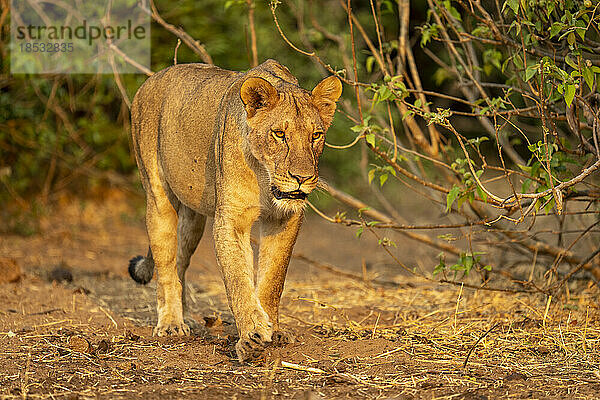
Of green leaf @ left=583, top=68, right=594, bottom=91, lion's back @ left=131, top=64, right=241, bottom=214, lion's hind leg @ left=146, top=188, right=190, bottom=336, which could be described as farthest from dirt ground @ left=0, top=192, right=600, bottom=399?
green leaf @ left=583, top=68, right=594, bottom=91

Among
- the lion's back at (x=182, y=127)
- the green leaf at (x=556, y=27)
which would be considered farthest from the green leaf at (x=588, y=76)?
the lion's back at (x=182, y=127)

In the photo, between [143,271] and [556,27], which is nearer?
[556,27]

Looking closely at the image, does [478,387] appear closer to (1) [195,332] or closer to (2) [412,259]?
(1) [195,332]

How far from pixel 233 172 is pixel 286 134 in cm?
48

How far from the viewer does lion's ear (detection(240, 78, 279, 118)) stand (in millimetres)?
4137

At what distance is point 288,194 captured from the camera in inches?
161

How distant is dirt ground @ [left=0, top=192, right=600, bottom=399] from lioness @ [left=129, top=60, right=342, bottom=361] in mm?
314

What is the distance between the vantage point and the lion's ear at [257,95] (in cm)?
414

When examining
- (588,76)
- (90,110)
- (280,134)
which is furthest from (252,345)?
(90,110)

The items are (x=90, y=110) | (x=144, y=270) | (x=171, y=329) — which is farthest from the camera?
(x=90, y=110)

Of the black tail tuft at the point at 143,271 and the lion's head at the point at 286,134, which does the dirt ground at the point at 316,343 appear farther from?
the lion's head at the point at 286,134

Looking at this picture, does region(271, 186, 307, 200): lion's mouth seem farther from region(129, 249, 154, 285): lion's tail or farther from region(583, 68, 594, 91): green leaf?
region(129, 249, 154, 285): lion's tail

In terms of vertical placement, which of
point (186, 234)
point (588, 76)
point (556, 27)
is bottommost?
point (186, 234)

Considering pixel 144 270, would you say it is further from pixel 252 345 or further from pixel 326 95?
pixel 326 95
